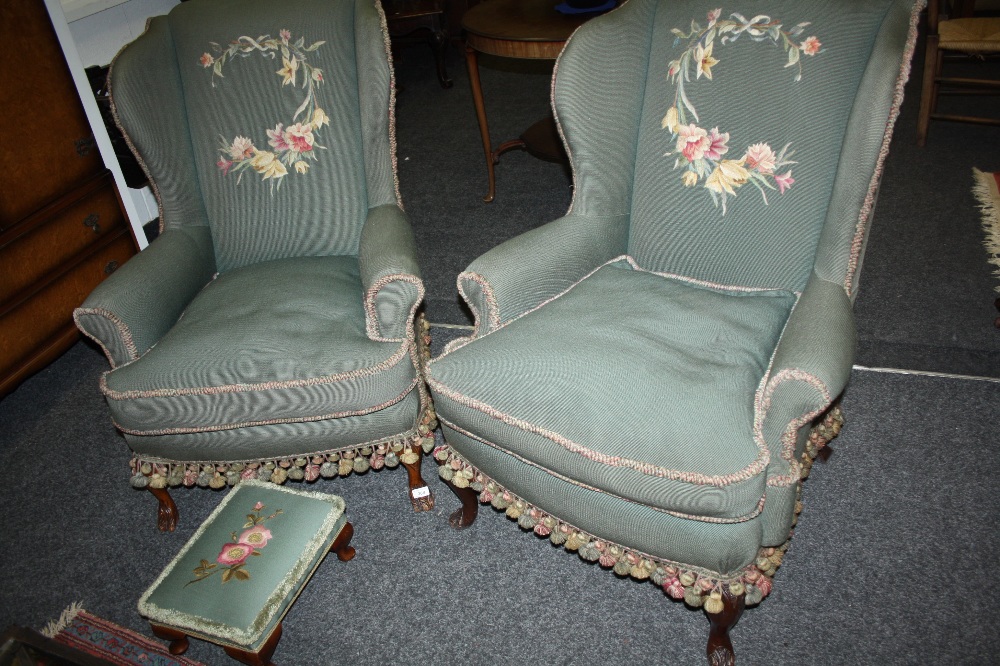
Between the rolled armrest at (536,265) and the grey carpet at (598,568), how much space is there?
0.55m

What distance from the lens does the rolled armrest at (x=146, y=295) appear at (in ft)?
5.56

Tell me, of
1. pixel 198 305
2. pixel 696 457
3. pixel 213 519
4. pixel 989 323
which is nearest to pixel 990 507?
pixel 989 323

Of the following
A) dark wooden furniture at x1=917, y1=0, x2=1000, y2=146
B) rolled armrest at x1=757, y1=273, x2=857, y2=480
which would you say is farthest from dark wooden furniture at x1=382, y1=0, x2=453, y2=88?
rolled armrest at x1=757, y1=273, x2=857, y2=480

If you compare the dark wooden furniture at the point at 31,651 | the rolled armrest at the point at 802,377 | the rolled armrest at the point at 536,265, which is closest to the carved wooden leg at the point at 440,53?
the rolled armrest at the point at 536,265

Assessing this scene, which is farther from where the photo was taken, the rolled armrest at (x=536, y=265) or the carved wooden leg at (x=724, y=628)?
the rolled armrest at (x=536, y=265)

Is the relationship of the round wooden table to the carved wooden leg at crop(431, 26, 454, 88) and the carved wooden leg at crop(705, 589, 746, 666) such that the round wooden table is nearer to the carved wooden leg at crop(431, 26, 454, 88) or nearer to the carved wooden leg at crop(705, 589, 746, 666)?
the carved wooden leg at crop(431, 26, 454, 88)

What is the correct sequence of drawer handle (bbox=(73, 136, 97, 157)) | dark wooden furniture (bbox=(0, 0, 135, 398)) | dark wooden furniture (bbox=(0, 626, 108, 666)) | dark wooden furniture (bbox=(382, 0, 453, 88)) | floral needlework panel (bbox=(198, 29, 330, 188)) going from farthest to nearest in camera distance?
1. dark wooden furniture (bbox=(382, 0, 453, 88))
2. drawer handle (bbox=(73, 136, 97, 157))
3. dark wooden furniture (bbox=(0, 0, 135, 398))
4. floral needlework panel (bbox=(198, 29, 330, 188))
5. dark wooden furniture (bbox=(0, 626, 108, 666))

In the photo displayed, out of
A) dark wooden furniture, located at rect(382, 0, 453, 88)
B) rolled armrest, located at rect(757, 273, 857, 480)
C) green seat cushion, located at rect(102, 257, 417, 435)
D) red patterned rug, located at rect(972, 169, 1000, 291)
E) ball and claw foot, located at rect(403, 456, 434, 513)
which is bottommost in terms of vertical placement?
ball and claw foot, located at rect(403, 456, 434, 513)

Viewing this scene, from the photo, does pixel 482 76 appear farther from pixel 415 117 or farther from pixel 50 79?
pixel 50 79

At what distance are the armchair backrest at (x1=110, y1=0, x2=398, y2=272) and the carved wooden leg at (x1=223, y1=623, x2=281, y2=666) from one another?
1.02m

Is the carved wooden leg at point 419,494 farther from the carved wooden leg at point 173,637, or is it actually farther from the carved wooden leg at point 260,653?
the carved wooden leg at point 173,637

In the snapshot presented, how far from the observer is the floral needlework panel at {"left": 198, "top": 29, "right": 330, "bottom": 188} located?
76.2 inches

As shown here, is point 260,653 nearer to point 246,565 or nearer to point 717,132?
point 246,565

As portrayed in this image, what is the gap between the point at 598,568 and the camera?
1.67 metres
